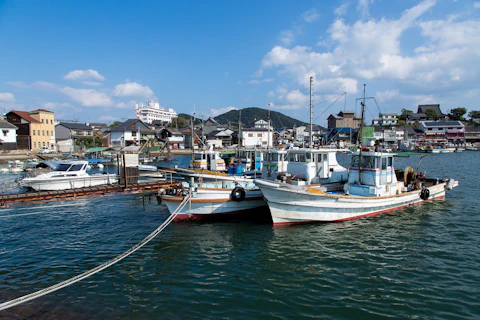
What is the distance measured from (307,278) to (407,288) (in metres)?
3.41

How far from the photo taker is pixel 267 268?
1165 cm

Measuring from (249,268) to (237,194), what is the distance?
654 cm

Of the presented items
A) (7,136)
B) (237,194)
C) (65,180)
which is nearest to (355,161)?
(237,194)

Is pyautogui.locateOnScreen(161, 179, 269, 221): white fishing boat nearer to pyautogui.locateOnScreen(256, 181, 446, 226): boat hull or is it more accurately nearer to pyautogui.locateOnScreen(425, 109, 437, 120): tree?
pyautogui.locateOnScreen(256, 181, 446, 226): boat hull

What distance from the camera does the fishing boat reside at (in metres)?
16.0

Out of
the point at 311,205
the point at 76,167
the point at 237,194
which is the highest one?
the point at 76,167

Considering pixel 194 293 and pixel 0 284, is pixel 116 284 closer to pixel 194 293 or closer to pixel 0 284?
pixel 194 293

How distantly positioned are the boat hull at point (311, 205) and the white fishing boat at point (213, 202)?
7.97 feet

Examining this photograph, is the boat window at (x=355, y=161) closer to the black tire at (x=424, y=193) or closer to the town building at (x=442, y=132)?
the black tire at (x=424, y=193)

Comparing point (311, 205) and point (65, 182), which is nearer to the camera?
point (311, 205)

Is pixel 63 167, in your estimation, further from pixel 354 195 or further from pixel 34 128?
pixel 34 128

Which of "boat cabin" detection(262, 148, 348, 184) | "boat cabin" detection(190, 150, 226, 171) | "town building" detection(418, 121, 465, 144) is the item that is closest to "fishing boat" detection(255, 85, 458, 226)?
"boat cabin" detection(262, 148, 348, 184)

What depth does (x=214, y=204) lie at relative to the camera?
17859mm

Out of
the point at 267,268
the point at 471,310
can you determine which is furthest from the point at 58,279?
A: the point at 471,310
